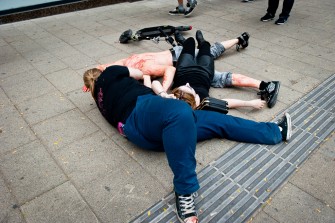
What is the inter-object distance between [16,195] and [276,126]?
2.31 metres

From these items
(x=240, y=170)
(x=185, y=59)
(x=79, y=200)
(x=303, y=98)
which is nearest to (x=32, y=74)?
(x=185, y=59)

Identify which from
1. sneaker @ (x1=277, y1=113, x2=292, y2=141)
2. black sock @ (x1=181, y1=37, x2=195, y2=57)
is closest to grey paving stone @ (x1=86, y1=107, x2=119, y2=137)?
black sock @ (x1=181, y1=37, x2=195, y2=57)

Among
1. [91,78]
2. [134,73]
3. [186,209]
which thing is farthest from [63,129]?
[186,209]

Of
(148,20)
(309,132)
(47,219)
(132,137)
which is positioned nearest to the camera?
(47,219)

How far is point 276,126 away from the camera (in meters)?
2.70

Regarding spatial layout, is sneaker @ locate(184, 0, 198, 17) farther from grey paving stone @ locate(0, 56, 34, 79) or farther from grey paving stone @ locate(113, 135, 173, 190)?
grey paving stone @ locate(113, 135, 173, 190)

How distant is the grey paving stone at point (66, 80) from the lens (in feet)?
11.9

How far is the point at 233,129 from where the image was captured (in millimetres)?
2613

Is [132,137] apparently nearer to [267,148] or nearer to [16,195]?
[16,195]

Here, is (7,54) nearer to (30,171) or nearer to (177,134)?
(30,171)

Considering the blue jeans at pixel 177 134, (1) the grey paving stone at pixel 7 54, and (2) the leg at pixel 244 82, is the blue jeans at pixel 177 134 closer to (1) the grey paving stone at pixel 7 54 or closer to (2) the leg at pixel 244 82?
(2) the leg at pixel 244 82

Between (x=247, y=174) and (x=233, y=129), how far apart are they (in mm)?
435

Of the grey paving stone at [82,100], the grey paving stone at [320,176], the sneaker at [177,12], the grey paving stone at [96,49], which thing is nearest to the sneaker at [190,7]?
the sneaker at [177,12]

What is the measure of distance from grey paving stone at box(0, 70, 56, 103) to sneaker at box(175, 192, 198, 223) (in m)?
2.34
